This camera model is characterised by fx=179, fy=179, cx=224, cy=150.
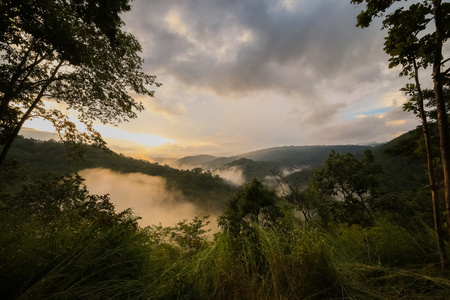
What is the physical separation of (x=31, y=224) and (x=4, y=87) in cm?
586

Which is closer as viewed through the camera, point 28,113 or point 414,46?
point 414,46

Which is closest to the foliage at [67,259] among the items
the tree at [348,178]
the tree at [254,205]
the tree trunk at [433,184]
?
the tree trunk at [433,184]

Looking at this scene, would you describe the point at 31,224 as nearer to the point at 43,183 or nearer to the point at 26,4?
the point at 26,4

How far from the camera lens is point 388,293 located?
1.90 m

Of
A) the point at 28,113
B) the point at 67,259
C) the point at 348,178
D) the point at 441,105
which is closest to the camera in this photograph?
the point at 67,259

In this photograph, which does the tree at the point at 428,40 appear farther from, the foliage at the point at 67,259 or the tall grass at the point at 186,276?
the foliage at the point at 67,259

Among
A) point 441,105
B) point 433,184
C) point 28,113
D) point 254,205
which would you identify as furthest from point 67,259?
point 254,205

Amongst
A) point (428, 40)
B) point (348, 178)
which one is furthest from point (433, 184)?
point (348, 178)

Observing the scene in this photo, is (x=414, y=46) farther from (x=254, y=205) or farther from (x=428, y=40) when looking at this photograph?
(x=254, y=205)

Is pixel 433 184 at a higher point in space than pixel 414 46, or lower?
lower

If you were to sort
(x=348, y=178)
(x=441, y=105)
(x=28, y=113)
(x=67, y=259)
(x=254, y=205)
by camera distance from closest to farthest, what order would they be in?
(x=67, y=259) → (x=441, y=105) → (x=28, y=113) → (x=348, y=178) → (x=254, y=205)

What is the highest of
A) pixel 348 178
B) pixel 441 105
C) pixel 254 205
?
pixel 441 105

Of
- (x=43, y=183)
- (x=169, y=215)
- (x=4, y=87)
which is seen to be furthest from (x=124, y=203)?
(x=4, y=87)

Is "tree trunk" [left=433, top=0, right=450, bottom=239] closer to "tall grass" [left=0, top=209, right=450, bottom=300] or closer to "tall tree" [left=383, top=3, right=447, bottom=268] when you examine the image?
"tall tree" [left=383, top=3, right=447, bottom=268]
